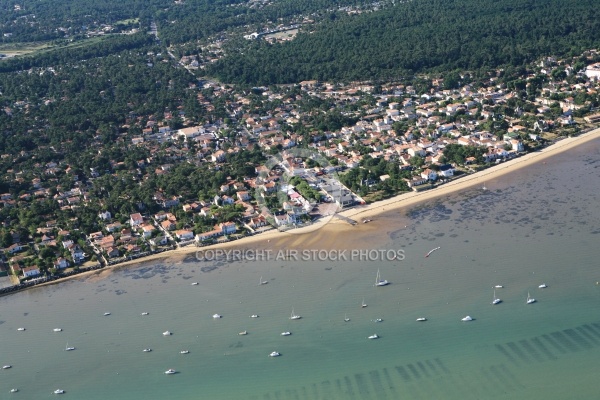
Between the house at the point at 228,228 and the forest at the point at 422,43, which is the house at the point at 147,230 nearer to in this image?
the house at the point at 228,228

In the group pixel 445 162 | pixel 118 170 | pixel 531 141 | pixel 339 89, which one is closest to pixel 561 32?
pixel 339 89

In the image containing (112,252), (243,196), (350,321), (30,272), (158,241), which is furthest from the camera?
(243,196)

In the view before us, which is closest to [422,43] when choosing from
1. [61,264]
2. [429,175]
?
[429,175]

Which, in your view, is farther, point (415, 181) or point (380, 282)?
point (415, 181)

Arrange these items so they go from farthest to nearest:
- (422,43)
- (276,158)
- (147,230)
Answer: (422,43), (276,158), (147,230)

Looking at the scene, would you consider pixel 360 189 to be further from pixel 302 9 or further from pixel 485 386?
pixel 302 9

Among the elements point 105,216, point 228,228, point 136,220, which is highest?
point 105,216

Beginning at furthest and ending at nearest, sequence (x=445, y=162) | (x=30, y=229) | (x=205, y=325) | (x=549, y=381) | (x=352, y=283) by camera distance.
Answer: (x=445, y=162) < (x=30, y=229) < (x=352, y=283) < (x=205, y=325) < (x=549, y=381)

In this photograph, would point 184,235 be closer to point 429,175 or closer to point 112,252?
point 112,252

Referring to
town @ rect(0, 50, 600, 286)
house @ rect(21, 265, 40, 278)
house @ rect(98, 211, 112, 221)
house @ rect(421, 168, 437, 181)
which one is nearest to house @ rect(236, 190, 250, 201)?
town @ rect(0, 50, 600, 286)
